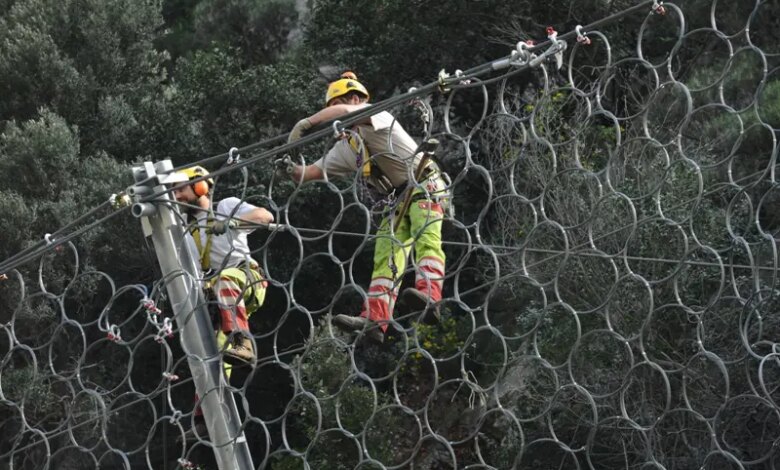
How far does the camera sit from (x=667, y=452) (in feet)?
41.9

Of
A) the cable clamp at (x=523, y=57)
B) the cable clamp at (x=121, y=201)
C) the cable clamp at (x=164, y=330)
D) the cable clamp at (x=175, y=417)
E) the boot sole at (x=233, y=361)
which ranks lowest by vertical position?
the cable clamp at (x=175, y=417)

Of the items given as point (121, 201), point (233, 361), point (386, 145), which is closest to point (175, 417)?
point (121, 201)

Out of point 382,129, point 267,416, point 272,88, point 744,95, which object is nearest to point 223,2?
point 272,88

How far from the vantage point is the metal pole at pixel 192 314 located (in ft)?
21.2

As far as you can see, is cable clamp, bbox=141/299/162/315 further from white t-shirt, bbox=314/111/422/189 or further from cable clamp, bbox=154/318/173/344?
white t-shirt, bbox=314/111/422/189

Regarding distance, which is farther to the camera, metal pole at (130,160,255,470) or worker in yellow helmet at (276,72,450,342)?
worker in yellow helmet at (276,72,450,342)

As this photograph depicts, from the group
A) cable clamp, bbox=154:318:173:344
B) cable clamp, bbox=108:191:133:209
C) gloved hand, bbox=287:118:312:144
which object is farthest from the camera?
gloved hand, bbox=287:118:312:144

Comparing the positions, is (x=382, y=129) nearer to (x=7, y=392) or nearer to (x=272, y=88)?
(x=7, y=392)

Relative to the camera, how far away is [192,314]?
644cm

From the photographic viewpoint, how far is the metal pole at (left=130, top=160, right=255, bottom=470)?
6453 millimetres

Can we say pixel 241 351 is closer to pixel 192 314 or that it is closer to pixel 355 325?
pixel 355 325

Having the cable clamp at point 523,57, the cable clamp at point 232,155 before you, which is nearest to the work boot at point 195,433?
the cable clamp at point 232,155

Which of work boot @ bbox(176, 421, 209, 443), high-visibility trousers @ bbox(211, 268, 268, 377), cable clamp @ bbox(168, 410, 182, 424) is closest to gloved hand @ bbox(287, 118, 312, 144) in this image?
high-visibility trousers @ bbox(211, 268, 268, 377)

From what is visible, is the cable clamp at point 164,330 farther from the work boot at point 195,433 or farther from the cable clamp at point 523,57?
the cable clamp at point 523,57
